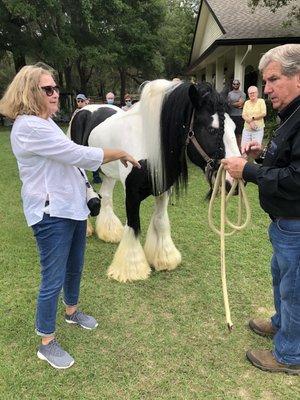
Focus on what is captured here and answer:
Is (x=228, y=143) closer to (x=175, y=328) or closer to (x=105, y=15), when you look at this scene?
(x=175, y=328)

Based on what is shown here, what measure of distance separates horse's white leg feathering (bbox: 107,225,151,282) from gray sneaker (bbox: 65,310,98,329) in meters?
0.77

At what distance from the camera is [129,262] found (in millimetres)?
3924

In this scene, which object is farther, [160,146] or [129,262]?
[129,262]

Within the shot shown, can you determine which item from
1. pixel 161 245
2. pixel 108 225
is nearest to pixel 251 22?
pixel 108 225

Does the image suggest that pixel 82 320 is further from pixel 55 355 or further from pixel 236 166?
pixel 236 166

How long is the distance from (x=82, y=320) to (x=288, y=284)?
1.66 metres

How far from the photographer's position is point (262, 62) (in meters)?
2.22

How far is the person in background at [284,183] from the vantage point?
2.09m

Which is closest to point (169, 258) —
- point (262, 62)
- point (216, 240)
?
point (216, 240)

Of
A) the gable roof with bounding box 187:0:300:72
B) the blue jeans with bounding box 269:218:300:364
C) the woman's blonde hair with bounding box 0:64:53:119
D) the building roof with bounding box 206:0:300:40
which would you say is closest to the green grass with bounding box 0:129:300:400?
the blue jeans with bounding box 269:218:300:364

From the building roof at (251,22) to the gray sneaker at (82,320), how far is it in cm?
1254

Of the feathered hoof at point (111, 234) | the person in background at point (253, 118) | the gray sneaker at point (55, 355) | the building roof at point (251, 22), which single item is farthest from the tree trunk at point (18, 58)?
the gray sneaker at point (55, 355)

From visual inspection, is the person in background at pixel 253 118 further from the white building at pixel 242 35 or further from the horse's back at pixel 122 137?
the horse's back at pixel 122 137

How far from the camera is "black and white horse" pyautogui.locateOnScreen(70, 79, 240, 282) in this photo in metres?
3.13
